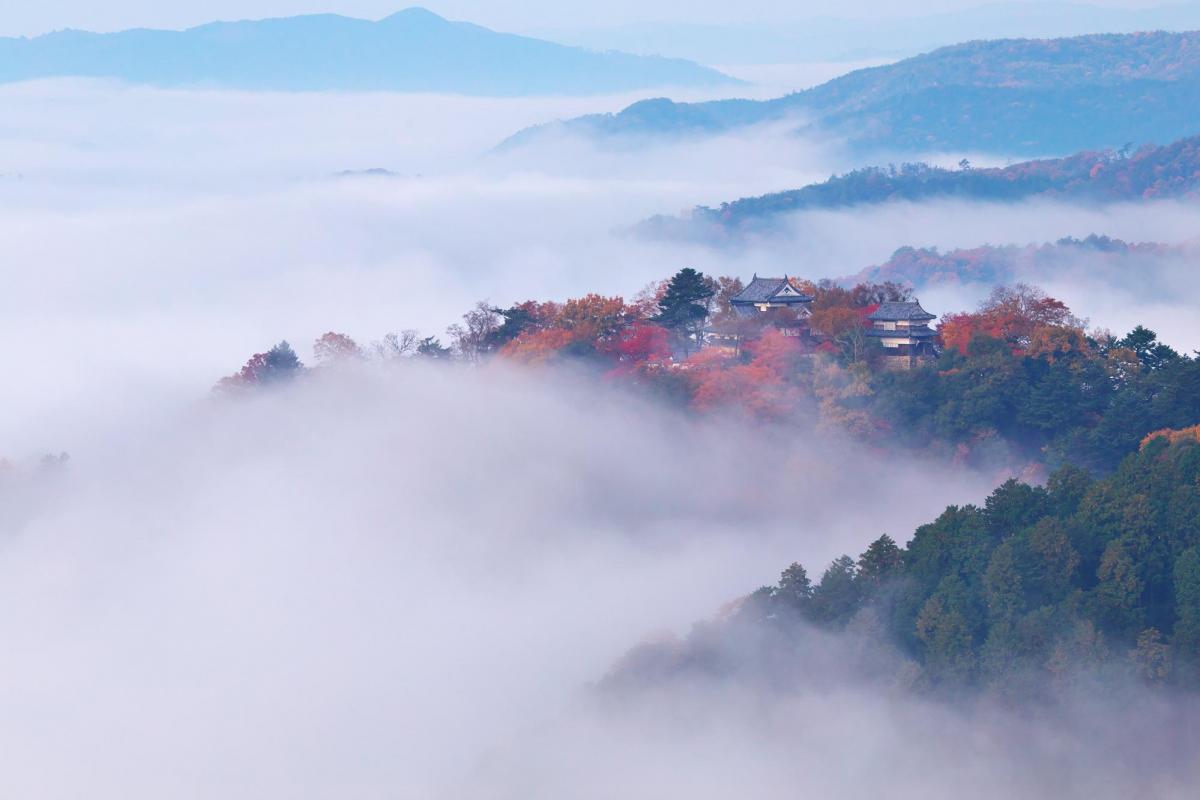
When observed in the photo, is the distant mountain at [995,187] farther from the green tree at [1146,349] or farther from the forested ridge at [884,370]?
the green tree at [1146,349]

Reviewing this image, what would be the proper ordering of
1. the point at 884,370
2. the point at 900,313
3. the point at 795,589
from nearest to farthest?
1. the point at 795,589
2. the point at 884,370
3. the point at 900,313

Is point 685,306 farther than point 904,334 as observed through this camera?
Yes

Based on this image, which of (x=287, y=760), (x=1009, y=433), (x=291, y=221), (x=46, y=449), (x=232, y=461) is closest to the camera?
(x=287, y=760)

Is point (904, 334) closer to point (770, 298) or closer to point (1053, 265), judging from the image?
point (770, 298)

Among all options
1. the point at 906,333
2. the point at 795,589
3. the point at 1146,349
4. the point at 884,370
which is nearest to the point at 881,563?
the point at 795,589

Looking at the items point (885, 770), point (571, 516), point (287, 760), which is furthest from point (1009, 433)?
point (287, 760)

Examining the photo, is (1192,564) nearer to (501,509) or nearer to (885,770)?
(885,770)
